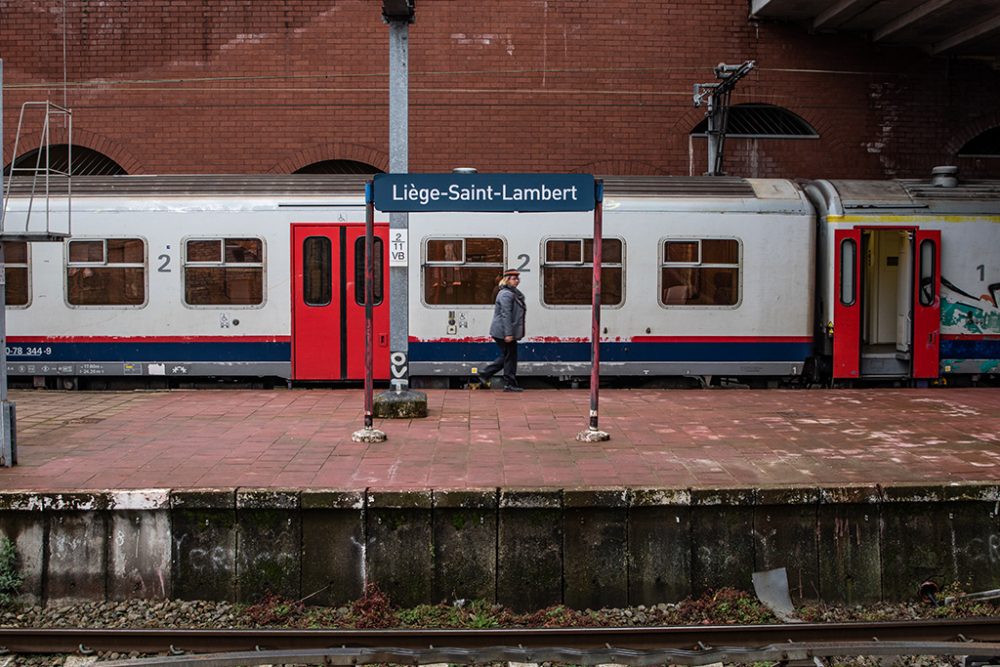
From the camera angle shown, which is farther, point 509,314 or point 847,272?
point 847,272

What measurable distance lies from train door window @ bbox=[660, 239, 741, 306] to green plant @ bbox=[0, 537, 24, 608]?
8.81 meters

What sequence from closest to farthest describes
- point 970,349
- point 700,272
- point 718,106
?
point 700,272 → point 970,349 → point 718,106

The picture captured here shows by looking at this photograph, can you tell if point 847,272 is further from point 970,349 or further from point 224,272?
point 224,272

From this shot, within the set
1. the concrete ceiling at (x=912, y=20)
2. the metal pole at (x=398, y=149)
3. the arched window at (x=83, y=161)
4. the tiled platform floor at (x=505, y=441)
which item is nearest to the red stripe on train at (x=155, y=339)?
the tiled platform floor at (x=505, y=441)

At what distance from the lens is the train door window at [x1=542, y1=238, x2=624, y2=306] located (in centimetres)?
1295

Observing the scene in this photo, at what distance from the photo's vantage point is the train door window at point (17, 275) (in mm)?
12992

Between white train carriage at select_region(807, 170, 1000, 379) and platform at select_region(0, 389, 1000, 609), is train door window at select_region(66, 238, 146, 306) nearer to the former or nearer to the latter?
platform at select_region(0, 389, 1000, 609)

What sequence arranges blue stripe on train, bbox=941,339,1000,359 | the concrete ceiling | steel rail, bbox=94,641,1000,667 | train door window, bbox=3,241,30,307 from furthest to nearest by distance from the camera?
the concrete ceiling < blue stripe on train, bbox=941,339,1000,359 < train door window, bbox=3,241,30,307 < steel rail, bbox=94,641,1000,667

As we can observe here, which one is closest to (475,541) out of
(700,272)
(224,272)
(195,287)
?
(700,272)

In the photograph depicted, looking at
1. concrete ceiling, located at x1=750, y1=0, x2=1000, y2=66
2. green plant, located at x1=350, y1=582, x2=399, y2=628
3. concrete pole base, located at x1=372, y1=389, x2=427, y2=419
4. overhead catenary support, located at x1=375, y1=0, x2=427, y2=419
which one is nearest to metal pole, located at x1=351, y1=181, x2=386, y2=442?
overhead catenary support, located at x1=375, y1=0, x2=427, y2=419

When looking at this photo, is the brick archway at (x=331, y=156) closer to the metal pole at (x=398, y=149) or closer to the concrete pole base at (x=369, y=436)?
the metal pole at (x=398, y=149)

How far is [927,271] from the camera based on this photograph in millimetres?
13039

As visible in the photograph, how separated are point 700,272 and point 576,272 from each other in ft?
5.73

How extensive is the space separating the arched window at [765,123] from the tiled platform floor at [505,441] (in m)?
6.95
